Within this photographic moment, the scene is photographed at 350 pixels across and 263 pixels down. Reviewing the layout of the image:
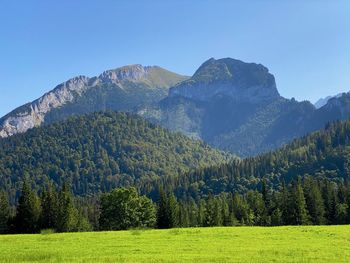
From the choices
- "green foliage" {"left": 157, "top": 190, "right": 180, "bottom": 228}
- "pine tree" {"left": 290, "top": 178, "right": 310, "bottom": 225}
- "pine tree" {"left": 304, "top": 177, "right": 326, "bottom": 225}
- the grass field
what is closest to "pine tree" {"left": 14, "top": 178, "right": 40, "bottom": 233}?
"green foliage" {"left": 157, "top": 190, "right": 180, "bottom": 228}

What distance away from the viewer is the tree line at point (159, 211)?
4678 inches

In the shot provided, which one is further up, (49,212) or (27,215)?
(49,212)

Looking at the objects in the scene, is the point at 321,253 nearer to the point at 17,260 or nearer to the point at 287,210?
the point at 17,260

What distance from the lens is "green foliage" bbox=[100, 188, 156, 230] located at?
130250mm

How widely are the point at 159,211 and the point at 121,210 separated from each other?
11.2 meters

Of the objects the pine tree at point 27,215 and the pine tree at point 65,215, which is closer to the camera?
the pine tree at point 27,215

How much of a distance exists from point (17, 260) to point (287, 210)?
118 m

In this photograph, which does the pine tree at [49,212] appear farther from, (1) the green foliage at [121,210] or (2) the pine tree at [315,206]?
(2) the pine tree at [315,206]

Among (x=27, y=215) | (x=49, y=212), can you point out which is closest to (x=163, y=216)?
(x=49, y=212)

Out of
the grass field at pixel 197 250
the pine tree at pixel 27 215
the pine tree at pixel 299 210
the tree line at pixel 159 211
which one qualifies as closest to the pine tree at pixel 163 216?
the tree line at pixel 159 211

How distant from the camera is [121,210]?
131625 millimetres

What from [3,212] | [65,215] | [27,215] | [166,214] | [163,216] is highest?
[3,212]

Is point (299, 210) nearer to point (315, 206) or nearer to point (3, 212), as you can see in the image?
point (315, 206)

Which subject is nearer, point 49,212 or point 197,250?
point 197,250
